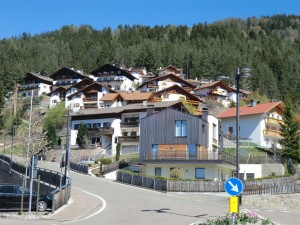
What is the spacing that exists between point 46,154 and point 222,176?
31.7 metres

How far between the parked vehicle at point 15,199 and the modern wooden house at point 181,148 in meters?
25.1

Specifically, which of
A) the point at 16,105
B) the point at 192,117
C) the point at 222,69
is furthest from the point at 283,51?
the point at 192,117

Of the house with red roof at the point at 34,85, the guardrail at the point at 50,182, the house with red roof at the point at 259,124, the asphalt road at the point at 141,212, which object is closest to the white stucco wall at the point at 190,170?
the guardrail at the point at 50,182

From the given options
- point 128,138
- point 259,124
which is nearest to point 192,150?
point 128,138

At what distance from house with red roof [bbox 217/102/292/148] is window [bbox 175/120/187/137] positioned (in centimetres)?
2340

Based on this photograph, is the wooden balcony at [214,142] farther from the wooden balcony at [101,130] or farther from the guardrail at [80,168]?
the wooden balcony at [101,130]

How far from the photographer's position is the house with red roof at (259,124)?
3022 inches

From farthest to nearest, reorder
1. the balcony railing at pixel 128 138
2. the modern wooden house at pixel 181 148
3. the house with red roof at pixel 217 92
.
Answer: the house with red roof at pixel 217 92
the balcony railing at pixel 128 138
the modern wooden house at pixel 181 148

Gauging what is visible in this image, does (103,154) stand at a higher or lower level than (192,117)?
lower

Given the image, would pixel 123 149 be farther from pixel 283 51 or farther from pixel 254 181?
pixel 283 51

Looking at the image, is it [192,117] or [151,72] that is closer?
[192,117]

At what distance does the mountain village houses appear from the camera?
50.6 meters

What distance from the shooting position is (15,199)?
24.6 meters

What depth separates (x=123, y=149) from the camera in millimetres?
69188
